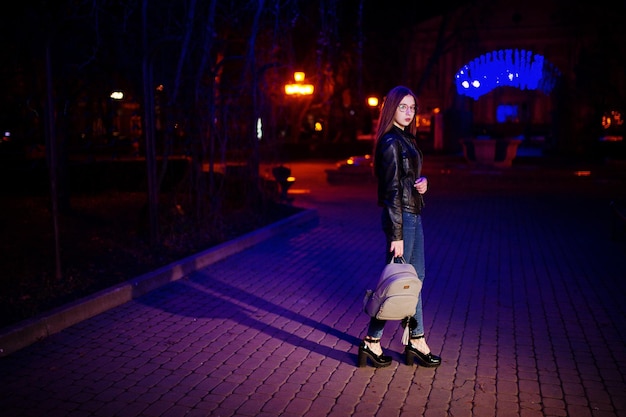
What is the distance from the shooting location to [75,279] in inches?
283

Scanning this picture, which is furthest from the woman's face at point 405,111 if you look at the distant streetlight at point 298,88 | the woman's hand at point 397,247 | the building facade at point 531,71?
the building facade at point 531,71

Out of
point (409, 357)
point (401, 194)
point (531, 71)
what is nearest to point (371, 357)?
point (409, 357)

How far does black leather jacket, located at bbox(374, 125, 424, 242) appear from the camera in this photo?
15.1 ft

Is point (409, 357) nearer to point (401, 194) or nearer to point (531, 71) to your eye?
point (401, 194)

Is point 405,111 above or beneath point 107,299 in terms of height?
above

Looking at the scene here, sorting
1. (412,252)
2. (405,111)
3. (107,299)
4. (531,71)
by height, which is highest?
(531,71)

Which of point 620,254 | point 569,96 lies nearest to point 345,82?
point 569,96

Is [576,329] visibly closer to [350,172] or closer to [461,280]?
[461,280]

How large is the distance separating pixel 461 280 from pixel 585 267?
2.01m

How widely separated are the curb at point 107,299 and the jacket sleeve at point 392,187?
3.33m

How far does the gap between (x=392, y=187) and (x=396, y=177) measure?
0.08 meters

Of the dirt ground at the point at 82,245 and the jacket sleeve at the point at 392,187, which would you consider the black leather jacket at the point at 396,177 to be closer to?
the jacket sleeve at the point at 392,187

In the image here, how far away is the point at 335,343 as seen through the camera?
5.57m

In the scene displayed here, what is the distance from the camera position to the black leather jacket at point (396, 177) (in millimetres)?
4598
